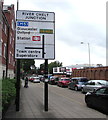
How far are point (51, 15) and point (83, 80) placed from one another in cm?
1371

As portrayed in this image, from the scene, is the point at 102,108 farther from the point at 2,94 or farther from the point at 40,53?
the point at 2,94

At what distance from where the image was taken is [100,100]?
8180 millimetres

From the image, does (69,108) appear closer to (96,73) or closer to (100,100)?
(100,100)

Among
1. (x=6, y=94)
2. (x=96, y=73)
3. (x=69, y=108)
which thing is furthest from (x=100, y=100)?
(x=96, y=73)

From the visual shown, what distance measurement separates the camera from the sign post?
7.75 metres

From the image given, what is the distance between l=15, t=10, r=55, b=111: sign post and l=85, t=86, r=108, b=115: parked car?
8.66ft

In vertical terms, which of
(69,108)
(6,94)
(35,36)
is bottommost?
(69,108)

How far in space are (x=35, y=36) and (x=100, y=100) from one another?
175 inches

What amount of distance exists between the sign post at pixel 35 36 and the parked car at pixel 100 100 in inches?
104


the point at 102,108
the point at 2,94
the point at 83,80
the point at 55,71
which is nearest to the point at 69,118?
the point at 102,108

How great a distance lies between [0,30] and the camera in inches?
754

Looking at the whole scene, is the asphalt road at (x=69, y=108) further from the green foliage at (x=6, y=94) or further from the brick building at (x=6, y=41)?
the brick building at (x=6, y=41)

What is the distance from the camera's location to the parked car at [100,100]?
776 cm

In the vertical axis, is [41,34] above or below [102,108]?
above
